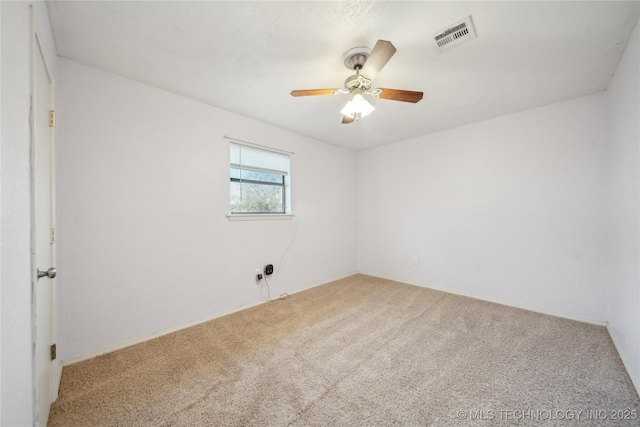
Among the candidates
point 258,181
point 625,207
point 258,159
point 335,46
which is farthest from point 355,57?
point 625,207

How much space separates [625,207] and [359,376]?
8.16 ft

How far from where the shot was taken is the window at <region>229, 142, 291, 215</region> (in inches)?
116

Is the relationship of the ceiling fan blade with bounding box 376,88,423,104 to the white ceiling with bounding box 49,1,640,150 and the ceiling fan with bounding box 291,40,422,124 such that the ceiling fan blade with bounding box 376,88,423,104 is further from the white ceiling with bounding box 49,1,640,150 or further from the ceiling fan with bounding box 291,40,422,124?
the white ceiling with bounding box 49,1,640,150

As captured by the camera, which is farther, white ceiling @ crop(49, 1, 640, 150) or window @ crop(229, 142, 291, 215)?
window @ crop(229, 142, 291, 215)

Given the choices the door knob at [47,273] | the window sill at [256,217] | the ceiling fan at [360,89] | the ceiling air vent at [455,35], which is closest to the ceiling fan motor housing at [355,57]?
the ceiling fan at [360,89]

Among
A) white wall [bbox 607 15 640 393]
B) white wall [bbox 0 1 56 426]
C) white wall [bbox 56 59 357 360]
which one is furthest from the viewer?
white wall [bbox 56 59 357 360]

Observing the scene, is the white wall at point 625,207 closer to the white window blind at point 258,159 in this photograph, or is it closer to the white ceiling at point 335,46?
the white ceiling at point 335,46

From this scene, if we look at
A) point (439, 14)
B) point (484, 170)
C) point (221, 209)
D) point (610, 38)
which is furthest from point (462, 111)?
point (221, 209)

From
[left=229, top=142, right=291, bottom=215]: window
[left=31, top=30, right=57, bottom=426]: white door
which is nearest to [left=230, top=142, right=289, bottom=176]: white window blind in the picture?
[left=229, top=142, right=291, bottom=215]: window

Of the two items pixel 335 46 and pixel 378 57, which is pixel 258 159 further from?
pixel 378 57

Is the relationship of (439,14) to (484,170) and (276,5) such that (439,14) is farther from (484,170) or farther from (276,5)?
(484,170)

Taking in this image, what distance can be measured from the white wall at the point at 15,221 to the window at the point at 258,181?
1.88 meters

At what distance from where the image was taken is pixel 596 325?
2.43 meters

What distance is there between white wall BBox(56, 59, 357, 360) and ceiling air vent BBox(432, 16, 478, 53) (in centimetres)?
217
